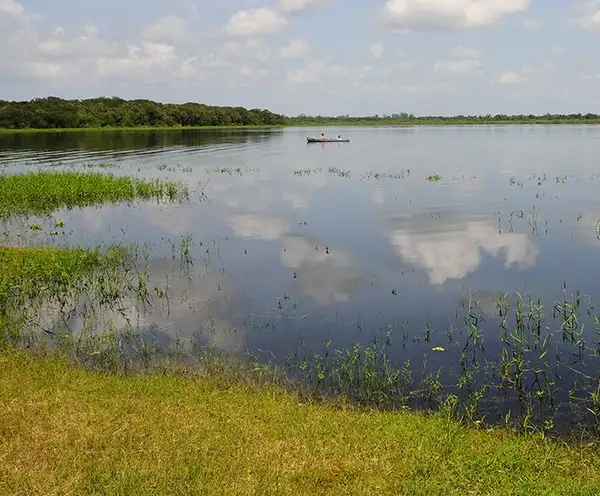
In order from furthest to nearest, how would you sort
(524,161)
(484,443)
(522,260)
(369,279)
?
(524,161), (522,260), (369,279), (484,443)

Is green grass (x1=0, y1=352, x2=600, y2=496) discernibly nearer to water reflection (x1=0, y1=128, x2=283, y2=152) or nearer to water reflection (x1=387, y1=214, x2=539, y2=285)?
water reflection (x1=387, y1=214, x2=539, y2=285)

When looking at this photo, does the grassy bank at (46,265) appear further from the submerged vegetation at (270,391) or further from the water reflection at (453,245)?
the water reflection at (453,245)

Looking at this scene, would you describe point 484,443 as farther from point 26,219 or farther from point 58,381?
point 26,219

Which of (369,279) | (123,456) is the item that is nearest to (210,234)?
(369,279)

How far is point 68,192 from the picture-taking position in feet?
125

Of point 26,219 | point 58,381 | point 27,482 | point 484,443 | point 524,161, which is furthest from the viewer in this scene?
point 524,161

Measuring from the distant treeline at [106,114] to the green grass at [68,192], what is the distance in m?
118

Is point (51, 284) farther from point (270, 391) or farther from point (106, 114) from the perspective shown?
point (106, 114)

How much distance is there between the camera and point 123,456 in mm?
8398

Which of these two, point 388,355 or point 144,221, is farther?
point 144,221

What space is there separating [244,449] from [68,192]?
110 ft

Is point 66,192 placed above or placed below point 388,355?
above

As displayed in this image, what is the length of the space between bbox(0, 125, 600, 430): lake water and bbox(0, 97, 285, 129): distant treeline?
112323mm

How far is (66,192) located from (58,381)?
29.5m
